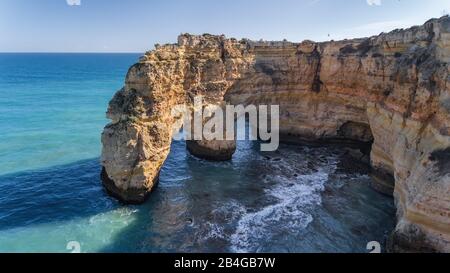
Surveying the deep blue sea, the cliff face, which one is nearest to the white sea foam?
the deep blue sea

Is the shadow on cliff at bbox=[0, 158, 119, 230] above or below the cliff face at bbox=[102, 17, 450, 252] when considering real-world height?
below

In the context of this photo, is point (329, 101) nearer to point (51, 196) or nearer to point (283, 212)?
point (283, 212)

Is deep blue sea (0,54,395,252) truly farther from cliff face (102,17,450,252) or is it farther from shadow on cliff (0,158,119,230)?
cliff face (102,17,450,252)

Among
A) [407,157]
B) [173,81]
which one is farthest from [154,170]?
[407,157]

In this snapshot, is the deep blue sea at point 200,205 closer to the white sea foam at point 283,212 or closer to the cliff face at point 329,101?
the white sea foam at point 283,212

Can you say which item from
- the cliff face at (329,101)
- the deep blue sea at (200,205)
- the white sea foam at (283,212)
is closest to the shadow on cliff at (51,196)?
the deep blue sea at (200,205)

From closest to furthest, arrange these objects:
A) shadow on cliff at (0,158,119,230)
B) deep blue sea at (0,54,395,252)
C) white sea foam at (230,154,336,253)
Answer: deep blue sea at (0,54,395,252) < white sea foam at (230,154,336,253) < shadow on cliff at (0,158,119,230)
